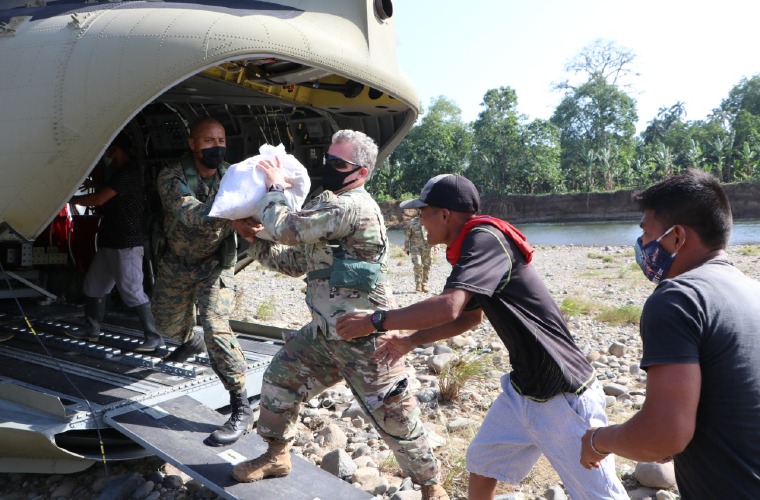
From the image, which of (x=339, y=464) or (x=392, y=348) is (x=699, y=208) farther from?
(x=339, y=464)

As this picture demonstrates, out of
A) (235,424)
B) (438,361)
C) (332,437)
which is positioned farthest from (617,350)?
(235,424)

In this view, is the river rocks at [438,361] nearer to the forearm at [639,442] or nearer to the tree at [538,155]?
the forearm at [639,442]

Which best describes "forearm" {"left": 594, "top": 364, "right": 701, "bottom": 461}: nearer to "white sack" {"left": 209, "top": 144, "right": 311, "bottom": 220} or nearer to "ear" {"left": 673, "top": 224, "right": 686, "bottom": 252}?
"ear" {"left": 673, "top": 224, "right": 686, "bottom": 252}

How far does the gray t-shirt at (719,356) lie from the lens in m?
1.92

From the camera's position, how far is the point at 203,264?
460cm

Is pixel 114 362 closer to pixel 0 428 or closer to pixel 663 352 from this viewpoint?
pixel 0 428

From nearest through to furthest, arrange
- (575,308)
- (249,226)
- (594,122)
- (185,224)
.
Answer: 1. (249,226)
2. (185,224)
3. (575,308)
4. (594,122)

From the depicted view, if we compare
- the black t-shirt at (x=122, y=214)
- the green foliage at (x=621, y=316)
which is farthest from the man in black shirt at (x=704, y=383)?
the green foliage at (x=621, y=316)

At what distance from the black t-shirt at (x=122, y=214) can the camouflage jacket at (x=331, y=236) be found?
2.68 metres

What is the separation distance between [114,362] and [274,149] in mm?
2686

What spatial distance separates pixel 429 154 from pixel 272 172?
56215mm

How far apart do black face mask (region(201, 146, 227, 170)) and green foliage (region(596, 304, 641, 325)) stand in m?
7.01

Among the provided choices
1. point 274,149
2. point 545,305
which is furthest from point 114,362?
point 545,305

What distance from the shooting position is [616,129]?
220 ft
